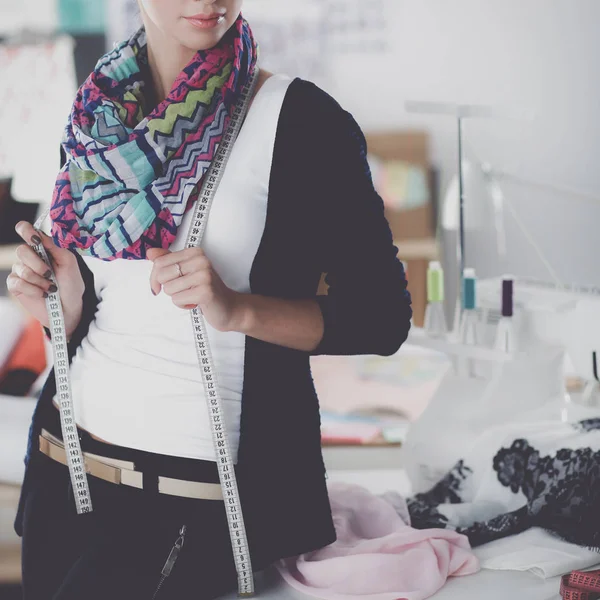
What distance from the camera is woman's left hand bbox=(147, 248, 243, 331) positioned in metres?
0.97

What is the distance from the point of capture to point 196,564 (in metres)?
1.08

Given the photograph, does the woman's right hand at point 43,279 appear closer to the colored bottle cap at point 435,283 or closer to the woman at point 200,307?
the woman at point 200,307

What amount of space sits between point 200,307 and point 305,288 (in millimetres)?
172

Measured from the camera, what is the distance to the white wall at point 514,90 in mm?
3268

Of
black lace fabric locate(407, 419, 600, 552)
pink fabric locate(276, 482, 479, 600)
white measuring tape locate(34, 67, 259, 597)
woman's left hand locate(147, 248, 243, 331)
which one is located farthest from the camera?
black lace fabric locate(407, 419, 600, 552)

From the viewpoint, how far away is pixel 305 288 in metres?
1.14

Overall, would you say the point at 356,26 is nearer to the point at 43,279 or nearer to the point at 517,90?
the point at 517,90

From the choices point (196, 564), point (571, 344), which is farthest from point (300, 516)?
point (571, 344)

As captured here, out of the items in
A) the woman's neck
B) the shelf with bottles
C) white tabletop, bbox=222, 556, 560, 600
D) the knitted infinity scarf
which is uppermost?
the woman's neck

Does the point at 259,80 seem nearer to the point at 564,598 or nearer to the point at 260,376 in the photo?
the point at 260,376

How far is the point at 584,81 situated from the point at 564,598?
8.38ft

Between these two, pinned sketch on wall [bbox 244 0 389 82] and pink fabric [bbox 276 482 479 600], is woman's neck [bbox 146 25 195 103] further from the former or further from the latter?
pinned sketch on wall [bbox 244 0 389 82]

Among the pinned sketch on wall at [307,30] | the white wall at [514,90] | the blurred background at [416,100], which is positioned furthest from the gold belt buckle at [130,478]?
the pinned sketch on wall at [307,30]

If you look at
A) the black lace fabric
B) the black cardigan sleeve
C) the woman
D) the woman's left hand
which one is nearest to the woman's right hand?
the woman
